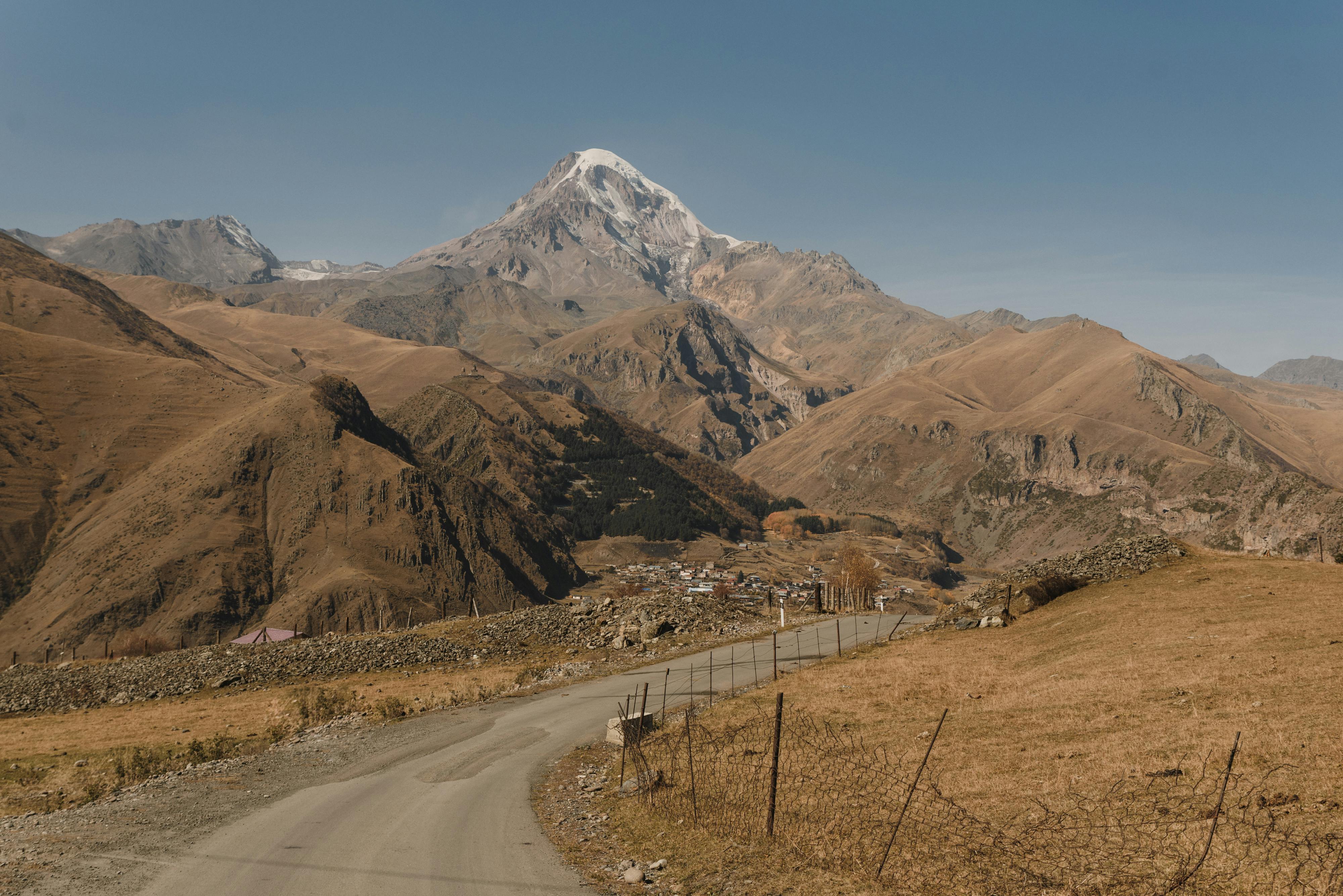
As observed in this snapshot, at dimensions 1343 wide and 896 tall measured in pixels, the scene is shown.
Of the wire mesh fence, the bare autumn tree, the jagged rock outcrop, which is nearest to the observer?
the wire mesh fence

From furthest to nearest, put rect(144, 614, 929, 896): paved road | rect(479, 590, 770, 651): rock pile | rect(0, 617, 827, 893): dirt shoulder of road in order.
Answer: rect(479, 590, 770, 651): rock pile → rect(0, 617, 827, 893): dirt shoulder of road → rect(144, 614, 929, 896): paved road

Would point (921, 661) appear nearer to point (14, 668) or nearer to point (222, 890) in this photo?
point (222, 890)

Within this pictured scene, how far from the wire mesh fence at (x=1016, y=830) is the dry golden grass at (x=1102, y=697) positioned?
0.59 metres

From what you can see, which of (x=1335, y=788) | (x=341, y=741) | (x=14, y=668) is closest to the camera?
(x=1335, y=788)

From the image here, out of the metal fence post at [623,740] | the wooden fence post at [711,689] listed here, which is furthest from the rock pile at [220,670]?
the metal fence post at [623,740]

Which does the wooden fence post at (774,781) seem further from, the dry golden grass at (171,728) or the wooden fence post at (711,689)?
the dry golden grass at (171,728)

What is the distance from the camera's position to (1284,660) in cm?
2397

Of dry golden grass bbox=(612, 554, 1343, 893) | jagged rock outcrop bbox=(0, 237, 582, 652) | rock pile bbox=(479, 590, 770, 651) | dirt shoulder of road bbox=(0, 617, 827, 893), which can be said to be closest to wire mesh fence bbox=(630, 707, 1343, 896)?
dry golden grass bbox=(612, 554, 1343, 893)

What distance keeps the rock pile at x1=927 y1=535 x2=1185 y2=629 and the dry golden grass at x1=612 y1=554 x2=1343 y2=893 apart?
122 inches

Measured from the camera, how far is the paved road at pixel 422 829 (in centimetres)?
1634

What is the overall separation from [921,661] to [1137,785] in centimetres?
1983

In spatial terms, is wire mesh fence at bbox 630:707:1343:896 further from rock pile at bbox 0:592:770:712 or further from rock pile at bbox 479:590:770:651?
rock pile at bbox 0:592:770:712

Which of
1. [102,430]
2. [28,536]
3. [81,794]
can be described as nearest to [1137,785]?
[81,794]

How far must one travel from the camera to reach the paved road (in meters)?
16.3
